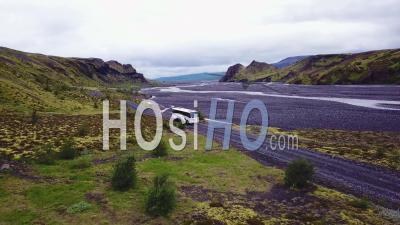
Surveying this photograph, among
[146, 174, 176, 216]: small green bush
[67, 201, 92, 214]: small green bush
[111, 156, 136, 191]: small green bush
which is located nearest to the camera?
[67, 201, 92, 214]: small green bush

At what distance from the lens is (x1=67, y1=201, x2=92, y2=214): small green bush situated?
77.1 ft

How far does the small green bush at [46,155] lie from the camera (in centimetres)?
3419

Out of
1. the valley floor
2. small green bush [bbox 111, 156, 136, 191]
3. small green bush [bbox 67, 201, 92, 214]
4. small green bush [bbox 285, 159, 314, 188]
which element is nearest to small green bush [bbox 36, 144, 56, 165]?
the valley floor

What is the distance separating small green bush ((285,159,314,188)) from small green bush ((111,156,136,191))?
12406 millimetres

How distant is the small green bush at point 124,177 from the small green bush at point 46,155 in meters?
8.84

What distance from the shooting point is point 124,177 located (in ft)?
93.1

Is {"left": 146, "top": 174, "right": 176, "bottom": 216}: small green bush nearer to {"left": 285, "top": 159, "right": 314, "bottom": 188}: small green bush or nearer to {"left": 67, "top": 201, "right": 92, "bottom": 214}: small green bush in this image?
{"left": 67, "top": 201, "right": 92, "bottom": 214}: small green bush

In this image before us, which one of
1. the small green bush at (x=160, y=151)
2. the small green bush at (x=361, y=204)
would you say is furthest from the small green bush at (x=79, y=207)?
the small green bush at (x=361, y=204)

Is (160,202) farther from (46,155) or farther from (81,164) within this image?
(46,155)

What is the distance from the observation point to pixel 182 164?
37.2 m

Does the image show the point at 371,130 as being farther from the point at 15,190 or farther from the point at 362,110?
A: the point at 15,190

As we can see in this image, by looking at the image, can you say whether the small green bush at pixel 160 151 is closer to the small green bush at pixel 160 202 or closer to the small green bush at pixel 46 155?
the small green bush at pixel 46 155

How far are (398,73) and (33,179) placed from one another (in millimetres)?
186830

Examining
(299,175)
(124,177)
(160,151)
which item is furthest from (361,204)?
(160,151)
